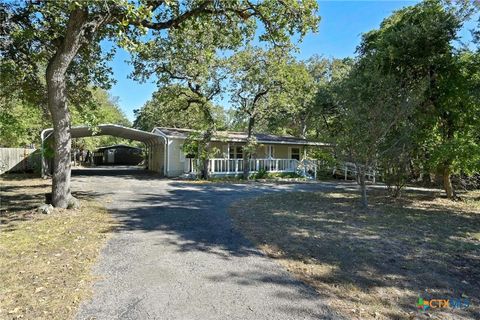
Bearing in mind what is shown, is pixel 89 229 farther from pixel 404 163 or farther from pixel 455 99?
pixel 455 99

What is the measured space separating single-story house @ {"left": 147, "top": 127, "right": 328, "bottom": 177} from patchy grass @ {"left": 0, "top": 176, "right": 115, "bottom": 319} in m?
11.0

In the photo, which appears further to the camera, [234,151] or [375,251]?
[234,151]

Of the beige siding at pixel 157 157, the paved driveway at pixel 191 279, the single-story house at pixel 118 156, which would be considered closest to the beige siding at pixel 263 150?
the beige siding at pixel 157 157

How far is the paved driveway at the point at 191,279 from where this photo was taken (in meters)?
3.21

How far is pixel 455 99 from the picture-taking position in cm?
1026

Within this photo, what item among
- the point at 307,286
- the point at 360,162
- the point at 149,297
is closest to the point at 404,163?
the point at 360,162

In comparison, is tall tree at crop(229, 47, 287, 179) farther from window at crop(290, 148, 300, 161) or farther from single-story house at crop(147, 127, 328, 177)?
window at crop(290, 148, 300, 161)

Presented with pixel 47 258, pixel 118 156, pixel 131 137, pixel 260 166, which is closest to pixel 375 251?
pixel 47 258

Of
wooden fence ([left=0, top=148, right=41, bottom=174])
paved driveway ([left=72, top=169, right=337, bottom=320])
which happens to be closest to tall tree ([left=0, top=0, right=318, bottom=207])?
paved driveway ([left=72, top=169, right=337, bottom=320])

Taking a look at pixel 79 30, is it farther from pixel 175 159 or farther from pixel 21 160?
pixel 21 160

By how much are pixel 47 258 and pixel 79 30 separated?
533 cm

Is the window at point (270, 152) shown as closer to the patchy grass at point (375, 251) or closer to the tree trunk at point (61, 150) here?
the patchy grass at point (375, 251)

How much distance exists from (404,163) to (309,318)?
29.7 ft

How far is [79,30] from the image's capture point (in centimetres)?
735
